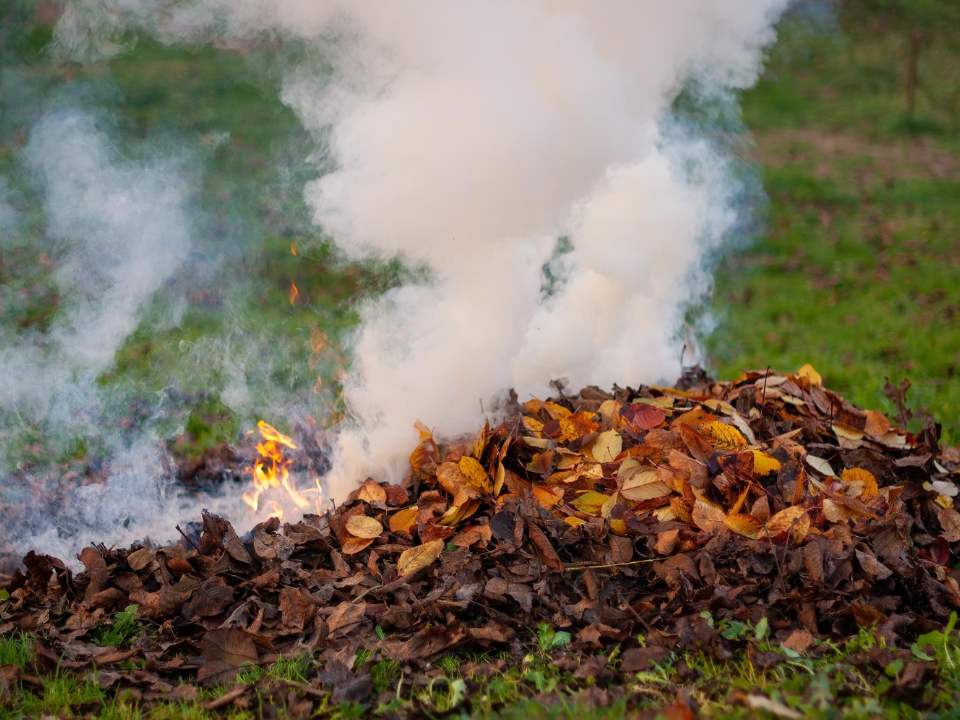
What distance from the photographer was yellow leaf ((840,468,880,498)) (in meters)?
3.40

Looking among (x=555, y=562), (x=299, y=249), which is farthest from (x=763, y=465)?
(x=299, y=249)

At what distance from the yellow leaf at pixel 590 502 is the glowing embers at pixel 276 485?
124 centimetres

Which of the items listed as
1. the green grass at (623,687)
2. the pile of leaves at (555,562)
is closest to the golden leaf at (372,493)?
the pile of leaves at (555,562)

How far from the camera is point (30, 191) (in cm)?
830

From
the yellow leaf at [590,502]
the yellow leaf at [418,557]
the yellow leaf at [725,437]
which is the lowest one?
the yellow leaf at [418,557]

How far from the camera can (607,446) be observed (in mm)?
3525

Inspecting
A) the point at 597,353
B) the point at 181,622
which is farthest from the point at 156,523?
the point at 597,353

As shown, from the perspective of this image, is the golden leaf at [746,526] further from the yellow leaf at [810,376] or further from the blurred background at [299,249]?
the blurred background at [299,249]

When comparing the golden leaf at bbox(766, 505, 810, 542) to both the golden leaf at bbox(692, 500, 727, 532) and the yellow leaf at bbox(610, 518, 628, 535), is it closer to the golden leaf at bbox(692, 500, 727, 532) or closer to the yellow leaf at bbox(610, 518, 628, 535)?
the golden leaf at bbox(692, 500, 727, 532)

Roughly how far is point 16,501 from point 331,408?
1584 millimetres

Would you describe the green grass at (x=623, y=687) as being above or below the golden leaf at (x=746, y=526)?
below

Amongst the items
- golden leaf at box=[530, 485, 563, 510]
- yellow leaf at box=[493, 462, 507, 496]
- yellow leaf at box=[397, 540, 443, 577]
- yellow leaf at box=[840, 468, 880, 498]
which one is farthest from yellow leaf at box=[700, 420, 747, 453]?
yellow leaf at box=[397, 540, 443, 577]

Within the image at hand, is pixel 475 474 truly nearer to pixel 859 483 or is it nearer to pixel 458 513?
pixel 458 513

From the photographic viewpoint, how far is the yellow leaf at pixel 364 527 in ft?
10.9
